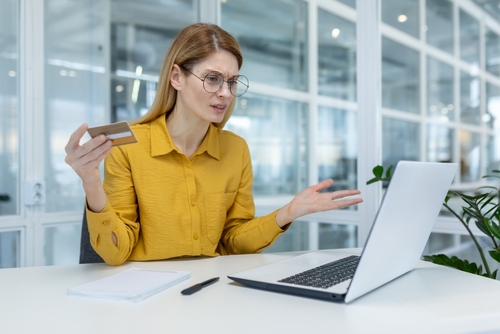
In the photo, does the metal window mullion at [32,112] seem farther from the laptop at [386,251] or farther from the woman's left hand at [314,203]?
the laptop at [386,251]

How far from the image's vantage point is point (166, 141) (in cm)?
159

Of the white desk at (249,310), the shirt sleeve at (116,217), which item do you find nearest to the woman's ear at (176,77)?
the shirt sleeve at (116,217)

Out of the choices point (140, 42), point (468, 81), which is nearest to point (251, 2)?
point (140, 42)

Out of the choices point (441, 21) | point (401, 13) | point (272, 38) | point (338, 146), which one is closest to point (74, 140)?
point (338, 146)

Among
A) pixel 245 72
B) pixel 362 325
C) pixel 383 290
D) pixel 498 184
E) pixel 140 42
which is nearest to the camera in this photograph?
pixel 362 325

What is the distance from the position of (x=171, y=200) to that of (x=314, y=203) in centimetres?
46

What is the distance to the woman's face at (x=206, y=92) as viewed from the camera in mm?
1604

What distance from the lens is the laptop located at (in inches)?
33.9

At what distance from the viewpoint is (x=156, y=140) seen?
1.59 metres

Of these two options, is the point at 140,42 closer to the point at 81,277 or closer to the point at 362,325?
the point at 81,277

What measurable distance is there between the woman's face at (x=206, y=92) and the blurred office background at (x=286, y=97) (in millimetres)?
847

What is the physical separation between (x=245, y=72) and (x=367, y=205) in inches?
46.8

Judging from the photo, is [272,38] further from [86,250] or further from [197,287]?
[197,287]

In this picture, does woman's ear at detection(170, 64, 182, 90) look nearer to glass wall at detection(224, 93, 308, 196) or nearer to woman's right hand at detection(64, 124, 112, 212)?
woman's right hand at detection(64, 124, 112, 212)
